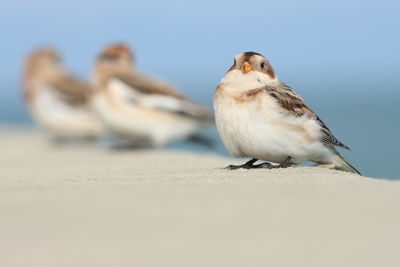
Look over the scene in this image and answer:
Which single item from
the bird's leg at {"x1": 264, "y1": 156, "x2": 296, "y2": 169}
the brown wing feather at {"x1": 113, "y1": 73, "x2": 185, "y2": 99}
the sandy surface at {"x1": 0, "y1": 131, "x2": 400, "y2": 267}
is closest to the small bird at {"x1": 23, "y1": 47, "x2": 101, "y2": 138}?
the brown wing feather at {"x1": 113, "y1": 73, "x2": 185, "y2": 99}

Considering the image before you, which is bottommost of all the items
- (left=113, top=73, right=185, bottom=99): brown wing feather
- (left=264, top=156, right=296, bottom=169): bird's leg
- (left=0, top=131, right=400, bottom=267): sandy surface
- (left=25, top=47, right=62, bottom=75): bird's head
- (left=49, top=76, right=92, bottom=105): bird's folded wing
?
(left=0, top=131, right=400, bottom=267): sandy surface

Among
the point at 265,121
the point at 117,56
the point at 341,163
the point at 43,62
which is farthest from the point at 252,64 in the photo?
the point at 43,62

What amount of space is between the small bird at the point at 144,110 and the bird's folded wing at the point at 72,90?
261 cm

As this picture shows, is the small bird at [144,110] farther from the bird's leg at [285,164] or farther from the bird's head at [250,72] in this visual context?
the bird's leg at [285,164]

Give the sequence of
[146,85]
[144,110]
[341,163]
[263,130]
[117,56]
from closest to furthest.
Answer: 1. [263,130]
2. [341,163]
3. [144,110]
4. [146,85]
5. [117,56]

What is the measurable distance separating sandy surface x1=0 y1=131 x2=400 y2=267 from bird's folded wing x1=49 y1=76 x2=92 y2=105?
31.1 ft

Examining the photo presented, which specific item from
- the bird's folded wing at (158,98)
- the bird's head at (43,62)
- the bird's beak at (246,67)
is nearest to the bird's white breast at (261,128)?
the bird's beak at (246,67)

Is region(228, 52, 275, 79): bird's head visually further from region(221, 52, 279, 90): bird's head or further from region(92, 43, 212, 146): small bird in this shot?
region(92, 43, 212, 146): small bird

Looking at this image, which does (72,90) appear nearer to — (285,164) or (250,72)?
(250,72)

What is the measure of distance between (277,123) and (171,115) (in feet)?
20.8

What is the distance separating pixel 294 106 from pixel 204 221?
7.80ft

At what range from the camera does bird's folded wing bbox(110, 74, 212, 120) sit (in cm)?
1331

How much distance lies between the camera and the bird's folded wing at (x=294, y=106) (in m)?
7.32

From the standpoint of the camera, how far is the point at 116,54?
47.0 ft
